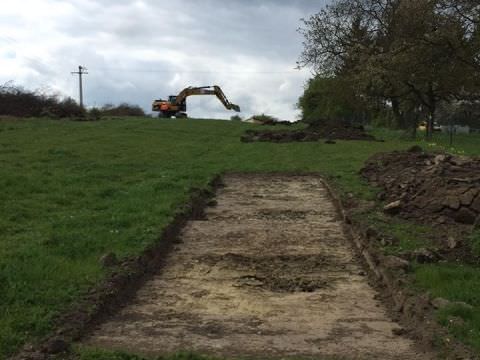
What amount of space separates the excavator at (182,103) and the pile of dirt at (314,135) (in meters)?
16.0

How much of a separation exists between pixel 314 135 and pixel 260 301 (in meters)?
25.1

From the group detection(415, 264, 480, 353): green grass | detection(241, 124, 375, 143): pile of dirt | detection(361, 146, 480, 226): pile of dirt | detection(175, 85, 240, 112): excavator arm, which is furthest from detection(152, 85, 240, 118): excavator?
detection(415, 264, 480, 353): green grass

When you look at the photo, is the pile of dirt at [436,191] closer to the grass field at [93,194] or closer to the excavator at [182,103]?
the grass field at [93,194]

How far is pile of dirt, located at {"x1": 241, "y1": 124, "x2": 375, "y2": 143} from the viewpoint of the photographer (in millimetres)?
29781

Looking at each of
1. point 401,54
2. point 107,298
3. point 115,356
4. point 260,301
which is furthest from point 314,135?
point 115,356

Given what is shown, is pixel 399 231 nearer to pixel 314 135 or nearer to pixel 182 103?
pixel 314 135

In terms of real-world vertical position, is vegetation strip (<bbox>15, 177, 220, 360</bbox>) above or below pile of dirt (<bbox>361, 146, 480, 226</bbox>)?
below

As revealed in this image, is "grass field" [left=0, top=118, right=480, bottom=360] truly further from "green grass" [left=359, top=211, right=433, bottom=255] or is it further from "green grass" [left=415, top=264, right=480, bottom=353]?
"green grass" [left=359, top=211, right=433, bottom=255]

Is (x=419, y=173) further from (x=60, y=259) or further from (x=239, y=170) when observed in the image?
(x=60, y=259)

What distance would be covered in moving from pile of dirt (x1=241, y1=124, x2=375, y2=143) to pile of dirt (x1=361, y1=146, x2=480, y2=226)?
585 inches

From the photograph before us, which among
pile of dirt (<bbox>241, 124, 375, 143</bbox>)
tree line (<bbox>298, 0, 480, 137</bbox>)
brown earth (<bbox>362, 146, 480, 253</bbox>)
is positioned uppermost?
tree line (<bbox>298, 0, 480, 137</bbox>)

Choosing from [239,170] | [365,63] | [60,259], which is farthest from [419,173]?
[365,63]

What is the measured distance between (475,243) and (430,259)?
3.28ft

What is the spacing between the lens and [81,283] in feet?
20.7
